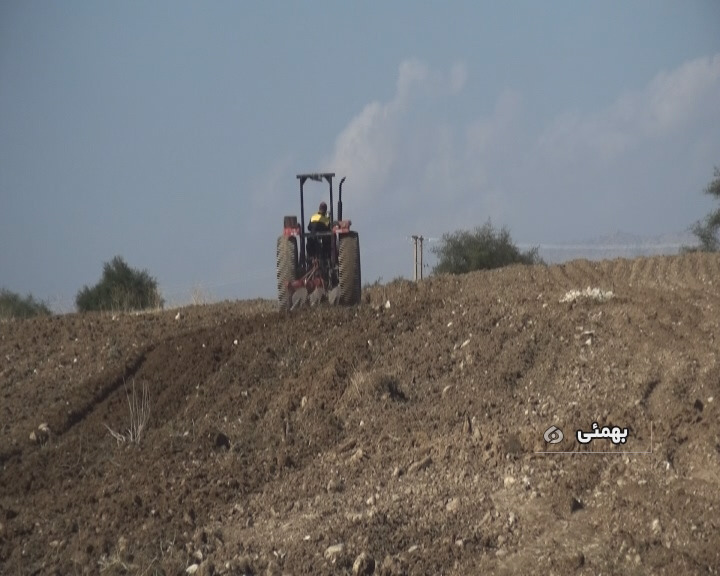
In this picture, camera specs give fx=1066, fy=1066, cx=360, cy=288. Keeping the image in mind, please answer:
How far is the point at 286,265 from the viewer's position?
12.6 m

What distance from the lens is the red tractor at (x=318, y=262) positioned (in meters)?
12.5

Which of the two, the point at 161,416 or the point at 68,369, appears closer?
the point at 161,416

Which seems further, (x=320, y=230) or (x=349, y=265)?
(x=320, y=230)

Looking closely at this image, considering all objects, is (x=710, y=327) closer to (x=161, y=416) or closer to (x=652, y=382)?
(x=652, y=382)

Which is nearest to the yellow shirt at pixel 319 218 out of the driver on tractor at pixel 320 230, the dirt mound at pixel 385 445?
the driver on tractor at pixel 320 230

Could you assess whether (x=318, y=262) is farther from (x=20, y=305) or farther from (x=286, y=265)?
(x=20, y=305)

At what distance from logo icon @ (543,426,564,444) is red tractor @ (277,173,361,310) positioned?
543 cm

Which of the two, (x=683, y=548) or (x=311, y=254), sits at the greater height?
(x=311, y=254)

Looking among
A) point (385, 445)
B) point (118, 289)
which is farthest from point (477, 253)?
point (385, 445)

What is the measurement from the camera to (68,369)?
11.7 meters

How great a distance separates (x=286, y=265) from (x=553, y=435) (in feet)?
19.3

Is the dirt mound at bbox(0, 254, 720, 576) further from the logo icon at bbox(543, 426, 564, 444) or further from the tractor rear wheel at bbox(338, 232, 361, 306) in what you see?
the tractor rear wheel at bbox(338, 232, 361, 306)

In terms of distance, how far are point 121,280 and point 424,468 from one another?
1694 centimetres

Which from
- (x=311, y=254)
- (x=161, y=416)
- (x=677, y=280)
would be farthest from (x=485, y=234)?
(x=161, y=416)
